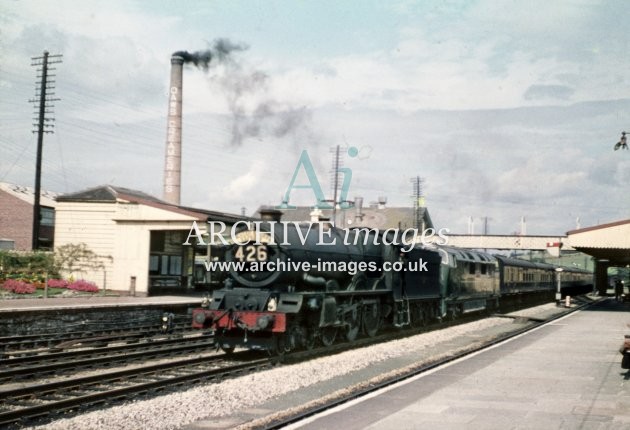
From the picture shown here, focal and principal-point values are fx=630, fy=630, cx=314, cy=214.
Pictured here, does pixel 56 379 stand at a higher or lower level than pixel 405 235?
lower

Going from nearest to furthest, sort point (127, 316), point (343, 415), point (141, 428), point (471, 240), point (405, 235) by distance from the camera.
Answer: point (141, 428) < point (343, 415) < point (405, 235) < point (127, 316) < point (471, 240)

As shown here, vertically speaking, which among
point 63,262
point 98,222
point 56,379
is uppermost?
point 98,222

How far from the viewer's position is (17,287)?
26.5 m

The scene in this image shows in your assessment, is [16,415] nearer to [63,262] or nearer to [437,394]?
[437,394]

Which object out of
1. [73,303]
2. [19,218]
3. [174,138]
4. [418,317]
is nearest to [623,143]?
[418,317]

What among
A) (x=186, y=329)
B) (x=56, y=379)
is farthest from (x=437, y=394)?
(x=186, y=329)

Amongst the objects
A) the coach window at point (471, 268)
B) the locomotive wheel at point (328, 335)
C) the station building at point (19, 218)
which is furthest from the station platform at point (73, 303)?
the station building at point (19, 218)

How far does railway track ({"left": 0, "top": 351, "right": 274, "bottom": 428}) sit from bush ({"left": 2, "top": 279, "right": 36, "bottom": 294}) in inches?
658

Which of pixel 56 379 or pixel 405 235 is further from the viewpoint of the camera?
pixel 405 235

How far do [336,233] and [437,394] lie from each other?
21.5 ft

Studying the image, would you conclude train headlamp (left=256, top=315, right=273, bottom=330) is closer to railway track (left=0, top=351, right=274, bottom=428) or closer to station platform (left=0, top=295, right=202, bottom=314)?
railway track (left=0, top=351, right=274, bottom=428)

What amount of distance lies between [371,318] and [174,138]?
28.0 metres

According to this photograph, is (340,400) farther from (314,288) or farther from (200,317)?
(314,288)

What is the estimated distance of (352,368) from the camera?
12.6 m
